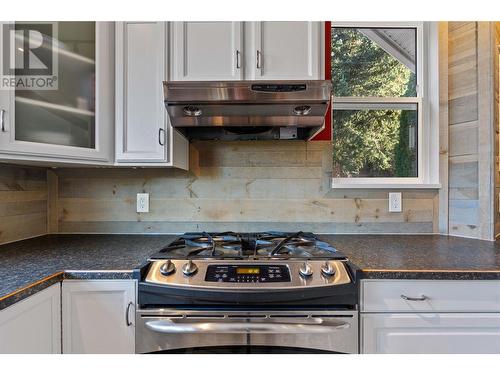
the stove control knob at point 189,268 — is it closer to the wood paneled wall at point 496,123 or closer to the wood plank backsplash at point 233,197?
the wood plank backsplash at point 233,197

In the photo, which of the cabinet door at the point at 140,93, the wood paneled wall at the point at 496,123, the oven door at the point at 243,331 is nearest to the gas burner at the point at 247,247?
the oven door at the point at 243,331

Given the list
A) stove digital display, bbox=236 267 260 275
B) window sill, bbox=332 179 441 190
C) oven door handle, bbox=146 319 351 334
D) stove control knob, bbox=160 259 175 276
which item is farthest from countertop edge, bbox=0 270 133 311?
window sill, bbox=332 179 441 190

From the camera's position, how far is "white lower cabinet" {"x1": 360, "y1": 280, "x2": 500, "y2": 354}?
1030 millimetres

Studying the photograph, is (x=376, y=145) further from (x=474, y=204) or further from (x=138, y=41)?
(x=138, y=41)

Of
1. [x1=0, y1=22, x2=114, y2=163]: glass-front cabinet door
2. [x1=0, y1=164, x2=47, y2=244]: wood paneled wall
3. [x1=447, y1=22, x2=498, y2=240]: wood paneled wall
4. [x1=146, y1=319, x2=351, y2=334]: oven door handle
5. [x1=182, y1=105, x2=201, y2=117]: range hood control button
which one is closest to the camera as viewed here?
[x1=146, y1=319, x2=351, y2=334]: oven door handle

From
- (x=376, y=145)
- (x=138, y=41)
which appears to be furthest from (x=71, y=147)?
(x=376, y=145)

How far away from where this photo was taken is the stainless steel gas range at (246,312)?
3.23 ft

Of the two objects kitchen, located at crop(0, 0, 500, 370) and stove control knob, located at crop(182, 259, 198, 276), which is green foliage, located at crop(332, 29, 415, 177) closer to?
kitchen, located at crop(0, 0, 500, 370)

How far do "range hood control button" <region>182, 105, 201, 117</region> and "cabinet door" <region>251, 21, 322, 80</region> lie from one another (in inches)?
13.3

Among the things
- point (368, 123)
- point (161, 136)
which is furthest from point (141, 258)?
point (368, 123)

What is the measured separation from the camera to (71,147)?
1306 mm

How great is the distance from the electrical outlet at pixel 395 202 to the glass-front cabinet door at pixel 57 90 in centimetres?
166

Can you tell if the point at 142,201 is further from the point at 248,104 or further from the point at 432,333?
the point at 432,333

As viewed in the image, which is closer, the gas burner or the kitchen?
the kitchen
